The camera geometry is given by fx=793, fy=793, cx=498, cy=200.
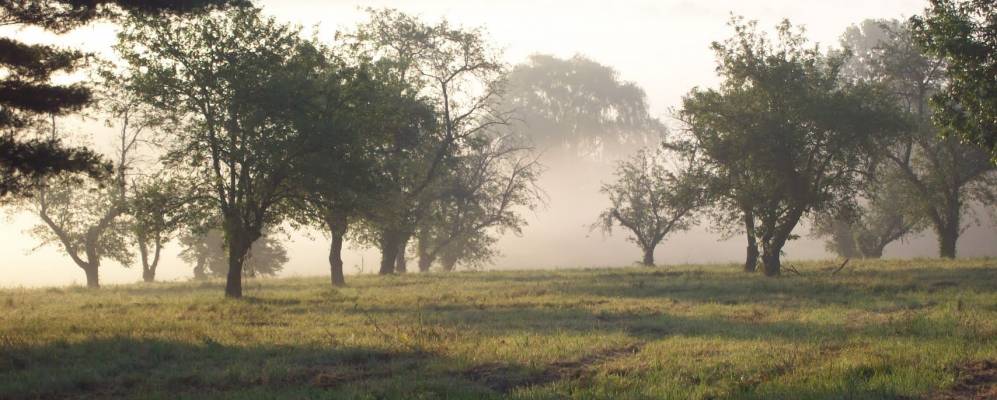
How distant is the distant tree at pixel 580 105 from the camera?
9950cm

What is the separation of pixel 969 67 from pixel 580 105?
8153 centimetres

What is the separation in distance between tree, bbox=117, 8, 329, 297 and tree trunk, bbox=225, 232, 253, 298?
0.10m

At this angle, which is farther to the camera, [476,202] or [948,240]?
A: [476,202]

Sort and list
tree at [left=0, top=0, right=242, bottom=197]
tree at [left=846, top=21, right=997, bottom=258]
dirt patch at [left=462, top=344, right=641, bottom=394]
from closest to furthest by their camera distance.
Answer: dirt patch at [left=462, top=344, right=641, bottom=394]
tree at [left=0, top=0, right=242, bottom=197]
tree at [left=846, top=21, right=997, bottom=258]

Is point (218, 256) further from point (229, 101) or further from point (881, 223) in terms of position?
point (881, 223)

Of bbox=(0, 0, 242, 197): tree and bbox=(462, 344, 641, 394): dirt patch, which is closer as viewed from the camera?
bbox=(462, 344, 641, 394): dirt patch

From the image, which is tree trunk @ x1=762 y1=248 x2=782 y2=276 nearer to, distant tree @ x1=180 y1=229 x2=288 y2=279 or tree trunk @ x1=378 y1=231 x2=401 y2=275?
tree trunk @ x1=378 y1=231 x2=401 y2=275

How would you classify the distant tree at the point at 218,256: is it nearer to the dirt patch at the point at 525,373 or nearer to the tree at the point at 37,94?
the tree at the point at 37,94

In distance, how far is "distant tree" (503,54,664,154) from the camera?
99500 mm

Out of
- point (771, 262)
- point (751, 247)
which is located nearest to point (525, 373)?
point (771, 262)

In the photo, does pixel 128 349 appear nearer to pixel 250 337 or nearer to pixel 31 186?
pixel 250 337

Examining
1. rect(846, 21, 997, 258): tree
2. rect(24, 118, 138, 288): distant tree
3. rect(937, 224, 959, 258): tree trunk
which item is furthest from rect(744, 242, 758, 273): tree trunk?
rect(24, 118, 138, 288): distant tree

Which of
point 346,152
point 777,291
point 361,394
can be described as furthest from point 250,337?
point 777,291

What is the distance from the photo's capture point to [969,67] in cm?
2120
